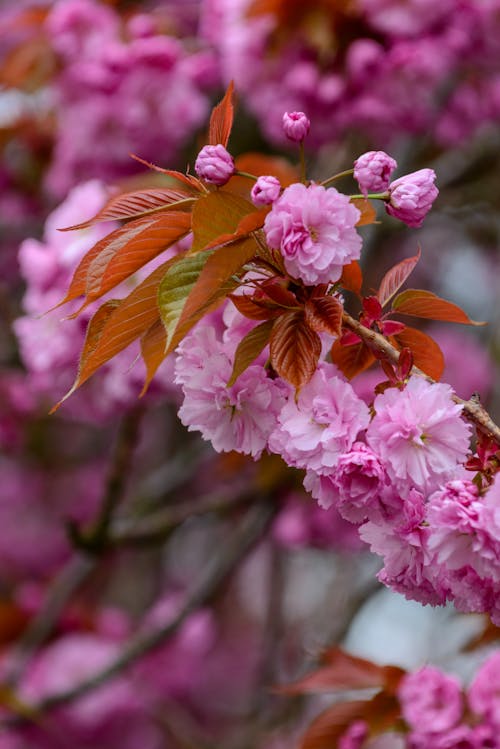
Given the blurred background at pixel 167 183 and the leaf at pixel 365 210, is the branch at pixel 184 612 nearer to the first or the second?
the blurred background at pixel 167 183

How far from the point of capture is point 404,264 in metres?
0.80

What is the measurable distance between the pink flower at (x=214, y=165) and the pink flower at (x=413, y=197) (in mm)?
126

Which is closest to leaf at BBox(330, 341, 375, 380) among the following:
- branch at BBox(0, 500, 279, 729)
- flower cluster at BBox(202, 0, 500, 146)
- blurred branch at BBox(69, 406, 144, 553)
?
blurred branch at BBox(69, 406, 144, 553)

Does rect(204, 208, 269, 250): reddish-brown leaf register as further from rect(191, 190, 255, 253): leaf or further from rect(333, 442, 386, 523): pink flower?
rect(333, 442, 386, 523): pink flower

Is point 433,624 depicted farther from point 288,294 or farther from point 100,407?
point 288,294

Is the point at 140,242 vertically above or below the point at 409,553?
above

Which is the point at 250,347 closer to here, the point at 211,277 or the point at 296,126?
the point at 211,277

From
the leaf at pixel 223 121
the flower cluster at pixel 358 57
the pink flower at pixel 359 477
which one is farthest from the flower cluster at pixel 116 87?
the pink flower at pixel 359 477

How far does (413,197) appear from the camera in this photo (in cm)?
72

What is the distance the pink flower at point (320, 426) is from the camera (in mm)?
689

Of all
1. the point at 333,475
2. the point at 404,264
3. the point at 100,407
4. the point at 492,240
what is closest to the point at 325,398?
the point at 333,475

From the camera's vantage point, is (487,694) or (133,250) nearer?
(133,250)

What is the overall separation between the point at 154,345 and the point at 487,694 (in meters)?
0.52

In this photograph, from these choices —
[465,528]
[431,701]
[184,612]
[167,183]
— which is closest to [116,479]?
[184,612]
